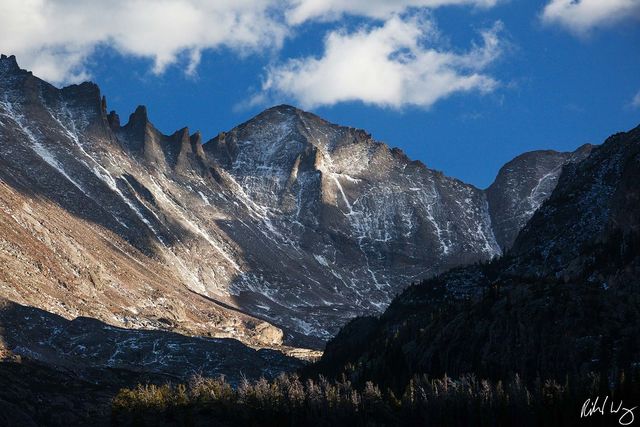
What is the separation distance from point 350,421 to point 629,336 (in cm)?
4490

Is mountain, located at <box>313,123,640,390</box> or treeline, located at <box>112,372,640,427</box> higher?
mountain, located at <box>313,123,640,390</box>

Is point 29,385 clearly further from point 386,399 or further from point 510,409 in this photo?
point 510,409

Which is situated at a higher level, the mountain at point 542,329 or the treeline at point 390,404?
the mountain at point 542,329

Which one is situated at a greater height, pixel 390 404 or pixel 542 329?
pixel 542 329

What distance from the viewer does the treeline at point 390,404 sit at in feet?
406

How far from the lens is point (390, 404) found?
145000 mm

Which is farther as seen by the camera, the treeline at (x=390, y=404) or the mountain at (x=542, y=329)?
the mountain at (x=542, y=329)

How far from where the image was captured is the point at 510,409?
12825 centimetres

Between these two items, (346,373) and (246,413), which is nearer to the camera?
(246,413)

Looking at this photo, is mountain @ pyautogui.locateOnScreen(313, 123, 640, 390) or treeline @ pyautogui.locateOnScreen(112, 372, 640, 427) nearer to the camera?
treeline @ pyautogui.locateOnScreen(112, 372, 640, 427)

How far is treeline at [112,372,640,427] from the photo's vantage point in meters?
124

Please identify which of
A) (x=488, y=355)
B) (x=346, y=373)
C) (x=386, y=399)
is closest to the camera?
(x=386, y=399)

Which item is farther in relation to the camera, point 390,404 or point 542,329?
point 542,329

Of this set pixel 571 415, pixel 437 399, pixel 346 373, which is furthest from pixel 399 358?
pixel 571 415
